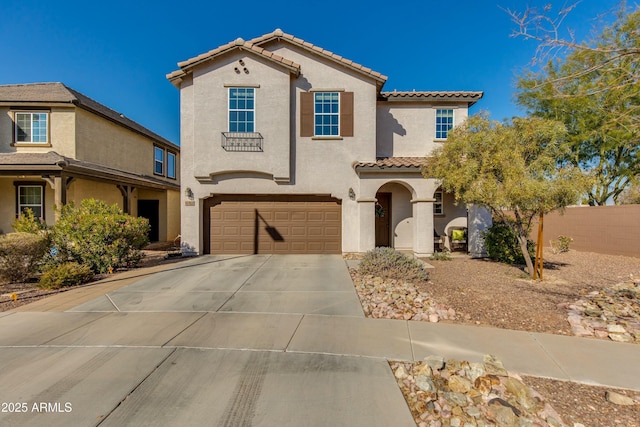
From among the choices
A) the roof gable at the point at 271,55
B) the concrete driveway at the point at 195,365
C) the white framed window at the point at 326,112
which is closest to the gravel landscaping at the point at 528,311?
the concrete driveway at the point at 195,365

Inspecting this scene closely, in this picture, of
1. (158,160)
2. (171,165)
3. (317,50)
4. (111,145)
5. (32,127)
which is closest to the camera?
(317,50)

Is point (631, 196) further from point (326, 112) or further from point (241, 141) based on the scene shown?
point (241, 141)

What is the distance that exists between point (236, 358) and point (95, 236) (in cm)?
768

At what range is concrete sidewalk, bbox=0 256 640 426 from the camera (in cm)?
298

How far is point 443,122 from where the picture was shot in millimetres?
13305

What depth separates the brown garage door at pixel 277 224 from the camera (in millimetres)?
12445

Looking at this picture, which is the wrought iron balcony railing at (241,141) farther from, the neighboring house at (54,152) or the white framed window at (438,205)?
the white framed window at (438,205)

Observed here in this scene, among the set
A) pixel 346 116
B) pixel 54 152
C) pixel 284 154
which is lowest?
pixel 284 154

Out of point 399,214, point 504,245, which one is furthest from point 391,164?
point 504,245

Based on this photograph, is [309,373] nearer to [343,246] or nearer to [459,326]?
[459,326]

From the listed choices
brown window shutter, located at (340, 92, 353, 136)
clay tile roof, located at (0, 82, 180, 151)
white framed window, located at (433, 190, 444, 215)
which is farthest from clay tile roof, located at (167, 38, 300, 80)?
white framed window, located at (433, 190, 444, 215)

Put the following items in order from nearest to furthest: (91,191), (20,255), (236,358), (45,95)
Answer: (236,358) → (20,255) → (45,95) → (91,191)

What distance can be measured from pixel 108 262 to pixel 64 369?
650 centimetres

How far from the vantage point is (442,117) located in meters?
13.3
